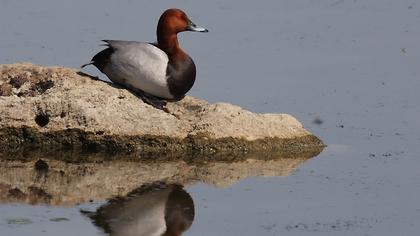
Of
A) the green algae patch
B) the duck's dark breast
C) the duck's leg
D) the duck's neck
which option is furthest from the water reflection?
the duck's neck

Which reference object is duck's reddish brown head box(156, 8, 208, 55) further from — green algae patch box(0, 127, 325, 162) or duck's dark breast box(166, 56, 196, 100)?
green algae patch box(0, 127, 325, 162)

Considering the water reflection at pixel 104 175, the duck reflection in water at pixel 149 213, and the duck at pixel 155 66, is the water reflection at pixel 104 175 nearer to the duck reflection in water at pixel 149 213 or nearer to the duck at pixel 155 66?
the duck reflection in water at pixel 149 213

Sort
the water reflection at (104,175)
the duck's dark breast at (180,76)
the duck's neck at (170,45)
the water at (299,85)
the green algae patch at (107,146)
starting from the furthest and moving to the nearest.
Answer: the duck's neck at (170,45)
the duck's dark breast at (180,76)
the green algae patch at (107,146)
the water reflection at (104,175)
the water at (299,85)

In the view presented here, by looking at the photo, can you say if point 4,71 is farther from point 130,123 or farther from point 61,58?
point 61,58

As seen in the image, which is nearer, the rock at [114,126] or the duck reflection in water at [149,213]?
the duck reflection in water at [149,213]

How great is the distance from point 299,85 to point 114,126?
3.02 metres

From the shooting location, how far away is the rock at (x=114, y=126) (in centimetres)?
1162

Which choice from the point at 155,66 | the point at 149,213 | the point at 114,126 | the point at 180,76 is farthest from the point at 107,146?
the point at 149,213

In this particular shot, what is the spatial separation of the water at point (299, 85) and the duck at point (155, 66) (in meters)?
1.19

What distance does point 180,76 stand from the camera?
40.1 ft

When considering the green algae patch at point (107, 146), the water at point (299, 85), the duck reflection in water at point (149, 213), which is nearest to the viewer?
the duck reflection in water at point (149, 213)

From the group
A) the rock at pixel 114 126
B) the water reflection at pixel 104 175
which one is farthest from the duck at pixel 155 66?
the water reflection at pixel 104 175

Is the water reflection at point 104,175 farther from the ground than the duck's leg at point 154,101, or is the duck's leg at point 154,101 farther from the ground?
the duck's leg at point 154,101

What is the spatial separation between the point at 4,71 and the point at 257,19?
205 inches
